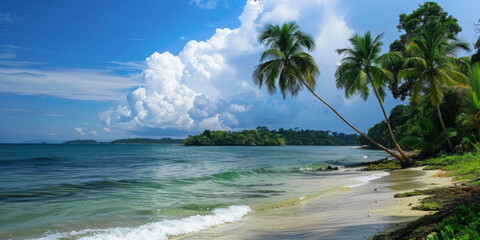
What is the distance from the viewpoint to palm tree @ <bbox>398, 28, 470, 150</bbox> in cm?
2033

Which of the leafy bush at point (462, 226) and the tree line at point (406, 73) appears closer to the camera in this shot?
the leafy bush at point (462, 226)

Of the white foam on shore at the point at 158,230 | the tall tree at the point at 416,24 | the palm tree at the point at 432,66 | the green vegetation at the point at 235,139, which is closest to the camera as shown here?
the white foam on shore at the point at 158,230

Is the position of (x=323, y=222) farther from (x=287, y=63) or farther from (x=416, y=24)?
(x=416, y=24)

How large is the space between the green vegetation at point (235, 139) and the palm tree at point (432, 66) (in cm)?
12333

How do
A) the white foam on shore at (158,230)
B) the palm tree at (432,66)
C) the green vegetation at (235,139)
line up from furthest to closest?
the green vegetation at (235,139) → the palm tree at (432,66) → the white foam on shore at (158,230)

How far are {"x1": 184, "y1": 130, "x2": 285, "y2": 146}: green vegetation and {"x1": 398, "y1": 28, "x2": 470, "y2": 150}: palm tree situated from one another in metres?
123

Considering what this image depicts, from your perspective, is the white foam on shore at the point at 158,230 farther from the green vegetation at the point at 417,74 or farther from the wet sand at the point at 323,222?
the green vegetation at the point at 417,74

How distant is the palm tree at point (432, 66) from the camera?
20328mm

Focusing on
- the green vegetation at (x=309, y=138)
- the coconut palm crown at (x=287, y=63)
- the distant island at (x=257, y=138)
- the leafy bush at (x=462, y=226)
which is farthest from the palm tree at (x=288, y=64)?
the green vegetation at (x=309, y=138)

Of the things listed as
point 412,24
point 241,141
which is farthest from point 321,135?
point 412,24

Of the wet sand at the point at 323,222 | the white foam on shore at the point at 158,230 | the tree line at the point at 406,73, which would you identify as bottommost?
the white foam on shore at the point at 158,230

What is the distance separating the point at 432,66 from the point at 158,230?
21117 mm

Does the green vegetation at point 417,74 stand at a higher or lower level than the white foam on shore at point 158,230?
higher

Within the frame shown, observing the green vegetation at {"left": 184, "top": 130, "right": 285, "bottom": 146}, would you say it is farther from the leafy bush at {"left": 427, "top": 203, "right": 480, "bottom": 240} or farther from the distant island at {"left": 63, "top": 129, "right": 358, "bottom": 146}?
the leafy bush at {"left": 427, "top": 203, "right": 480, "bottom": 240}
